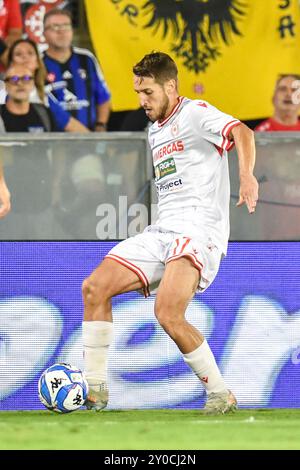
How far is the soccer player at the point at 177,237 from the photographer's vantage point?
766 cm

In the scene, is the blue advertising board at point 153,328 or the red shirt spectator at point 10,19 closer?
the blue advertising board at point 153,328

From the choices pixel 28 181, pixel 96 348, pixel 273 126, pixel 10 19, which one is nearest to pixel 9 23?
pixel 10 19

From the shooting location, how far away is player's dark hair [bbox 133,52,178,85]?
26.3 feet

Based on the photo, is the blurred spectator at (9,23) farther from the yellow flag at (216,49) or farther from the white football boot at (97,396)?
the white football boot at (97,396)

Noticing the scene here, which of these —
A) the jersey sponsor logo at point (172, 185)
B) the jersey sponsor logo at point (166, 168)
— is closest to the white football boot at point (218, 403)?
the jersey sponsor logo at point (172, 185)

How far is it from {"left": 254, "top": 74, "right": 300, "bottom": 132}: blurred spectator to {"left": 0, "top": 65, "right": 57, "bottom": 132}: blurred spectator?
1.92 metres

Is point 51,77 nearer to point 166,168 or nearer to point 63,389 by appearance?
point 166,168

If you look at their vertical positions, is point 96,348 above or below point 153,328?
above

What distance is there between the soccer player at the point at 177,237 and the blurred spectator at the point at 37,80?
3.12 meters

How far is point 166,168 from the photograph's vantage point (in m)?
8.05

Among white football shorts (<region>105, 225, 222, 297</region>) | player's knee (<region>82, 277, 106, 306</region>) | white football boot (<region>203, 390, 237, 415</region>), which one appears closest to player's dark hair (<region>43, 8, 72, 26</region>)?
white football shorts (<region>105, 225, 222, 297</region>)

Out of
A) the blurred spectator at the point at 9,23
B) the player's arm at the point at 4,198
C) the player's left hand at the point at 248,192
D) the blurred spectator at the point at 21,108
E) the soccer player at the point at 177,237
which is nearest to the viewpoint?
the player's left hand at the point at 248,192

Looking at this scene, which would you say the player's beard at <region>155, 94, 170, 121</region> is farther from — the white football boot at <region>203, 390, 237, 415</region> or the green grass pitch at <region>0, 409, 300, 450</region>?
the green grass pitch at <region>0, 409, 300, 450</region>

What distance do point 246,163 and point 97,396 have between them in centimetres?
170
